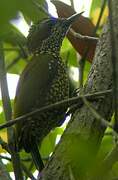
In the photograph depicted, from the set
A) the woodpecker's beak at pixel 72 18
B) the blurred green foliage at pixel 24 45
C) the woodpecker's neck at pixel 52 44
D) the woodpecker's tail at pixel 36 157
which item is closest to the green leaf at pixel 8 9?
the blurred green foliage at pixel 24 45

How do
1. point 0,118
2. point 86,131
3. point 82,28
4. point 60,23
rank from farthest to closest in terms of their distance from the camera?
point 60,23 → point 0,118 → point 82,28 → point 86,131

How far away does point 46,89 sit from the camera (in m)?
2.87

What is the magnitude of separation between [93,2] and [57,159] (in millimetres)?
1328

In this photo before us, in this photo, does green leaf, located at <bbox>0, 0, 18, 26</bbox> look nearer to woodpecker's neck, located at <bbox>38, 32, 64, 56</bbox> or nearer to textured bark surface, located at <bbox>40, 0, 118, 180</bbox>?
textured bark surface, located at <bbox>40, 0, 118, 180</bbox>

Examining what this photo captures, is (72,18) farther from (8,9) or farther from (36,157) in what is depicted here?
(8,9)

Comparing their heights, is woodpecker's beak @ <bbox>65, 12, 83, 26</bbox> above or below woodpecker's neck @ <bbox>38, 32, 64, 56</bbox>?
below

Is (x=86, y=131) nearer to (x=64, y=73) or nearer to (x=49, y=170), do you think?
(x=49, y=170)

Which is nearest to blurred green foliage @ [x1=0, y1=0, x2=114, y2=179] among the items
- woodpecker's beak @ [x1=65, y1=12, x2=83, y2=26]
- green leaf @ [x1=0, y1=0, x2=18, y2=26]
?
green leaf @ [x1=0, y1=0, x2=18, y2=26]

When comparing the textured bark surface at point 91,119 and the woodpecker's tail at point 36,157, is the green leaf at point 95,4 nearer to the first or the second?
the textured bark surface at point 91,119

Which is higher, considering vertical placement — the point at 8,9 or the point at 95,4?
the point at 95,4

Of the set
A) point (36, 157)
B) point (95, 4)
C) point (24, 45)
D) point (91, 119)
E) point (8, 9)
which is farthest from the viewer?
point (24, 45)

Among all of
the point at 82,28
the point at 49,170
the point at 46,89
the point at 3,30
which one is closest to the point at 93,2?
the point at 82,28

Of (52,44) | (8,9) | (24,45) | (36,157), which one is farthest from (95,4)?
(8,9)

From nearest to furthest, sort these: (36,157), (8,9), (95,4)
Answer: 1. (8,9)
2. (36,157)
3. (95,4)
